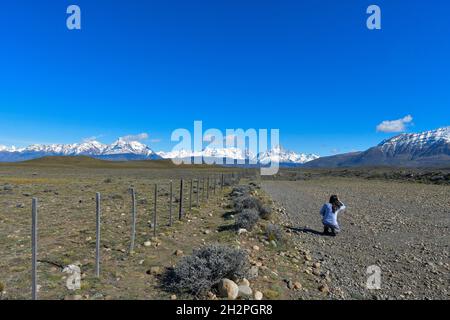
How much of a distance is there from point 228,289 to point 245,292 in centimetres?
38

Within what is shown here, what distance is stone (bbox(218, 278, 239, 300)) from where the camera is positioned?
6738mm

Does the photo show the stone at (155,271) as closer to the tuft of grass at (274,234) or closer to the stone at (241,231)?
the stone at (241,231)

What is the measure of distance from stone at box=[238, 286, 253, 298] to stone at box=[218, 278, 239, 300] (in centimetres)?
10

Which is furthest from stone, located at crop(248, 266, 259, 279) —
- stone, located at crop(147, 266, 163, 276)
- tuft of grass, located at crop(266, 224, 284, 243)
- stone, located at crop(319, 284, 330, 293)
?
tuft of grass, located at crop(266, 224, 284, 243)

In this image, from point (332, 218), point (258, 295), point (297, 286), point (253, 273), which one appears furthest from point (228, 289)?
point (332, 218)

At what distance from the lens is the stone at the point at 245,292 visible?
6.82 m

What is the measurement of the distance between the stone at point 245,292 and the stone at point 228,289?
0.10 metres

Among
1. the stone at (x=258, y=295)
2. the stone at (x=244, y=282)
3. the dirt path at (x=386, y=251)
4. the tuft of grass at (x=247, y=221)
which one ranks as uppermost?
the tuft of grass at (x=247, y=221)

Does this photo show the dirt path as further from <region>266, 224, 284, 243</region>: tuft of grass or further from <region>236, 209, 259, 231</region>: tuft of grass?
<region>236, 209, 259, 231</region>: tuft of grass

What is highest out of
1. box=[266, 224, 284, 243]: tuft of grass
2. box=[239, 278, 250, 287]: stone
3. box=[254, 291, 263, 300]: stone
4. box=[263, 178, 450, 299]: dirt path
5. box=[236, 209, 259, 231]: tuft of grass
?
box=[236, 209, 259, 231]: tuft of grass

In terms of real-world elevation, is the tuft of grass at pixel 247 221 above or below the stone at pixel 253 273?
above

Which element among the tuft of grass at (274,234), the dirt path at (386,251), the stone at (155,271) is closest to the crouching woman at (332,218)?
the dirt path at (386,251)

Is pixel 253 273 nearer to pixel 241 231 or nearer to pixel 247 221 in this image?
pixel 241 231

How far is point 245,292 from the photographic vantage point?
22.6 ft
